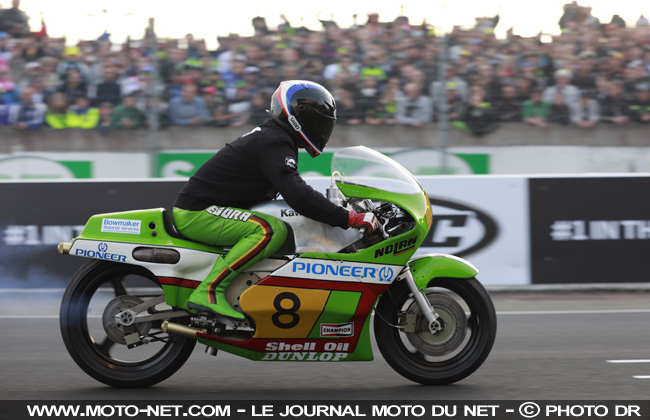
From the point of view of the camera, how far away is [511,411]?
4711 millimetres

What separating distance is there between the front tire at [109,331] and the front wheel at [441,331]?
3.86 ft

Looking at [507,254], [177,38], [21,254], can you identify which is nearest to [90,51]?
[177,38]

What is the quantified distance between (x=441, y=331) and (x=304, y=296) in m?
0.84

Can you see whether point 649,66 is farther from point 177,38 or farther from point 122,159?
point 122,159

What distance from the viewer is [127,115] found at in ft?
35.6

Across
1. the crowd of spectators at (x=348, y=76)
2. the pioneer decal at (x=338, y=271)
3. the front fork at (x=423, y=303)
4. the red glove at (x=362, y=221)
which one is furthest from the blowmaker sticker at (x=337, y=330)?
the crowd of spectators at (x=348, y=76)

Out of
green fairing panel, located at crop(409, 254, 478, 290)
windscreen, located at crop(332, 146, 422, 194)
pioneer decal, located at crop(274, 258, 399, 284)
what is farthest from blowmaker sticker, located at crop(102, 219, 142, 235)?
green fairing panel, located at crop(409, 254, 478, 290)

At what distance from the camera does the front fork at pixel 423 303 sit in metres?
5.20

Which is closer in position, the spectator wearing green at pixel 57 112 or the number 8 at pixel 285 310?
the number 8 at pixel 285 310

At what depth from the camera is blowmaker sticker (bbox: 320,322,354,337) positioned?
5156 mm

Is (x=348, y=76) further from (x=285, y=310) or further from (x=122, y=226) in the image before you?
(x=285, y=310)

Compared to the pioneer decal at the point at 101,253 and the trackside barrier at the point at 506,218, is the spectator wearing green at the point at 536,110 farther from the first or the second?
the pioneer decal at the point at 101,253

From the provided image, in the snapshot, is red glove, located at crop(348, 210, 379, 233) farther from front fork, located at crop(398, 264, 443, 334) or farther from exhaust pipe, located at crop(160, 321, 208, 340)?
exhaust pipe, located at crop(160, 321, 208, 340)

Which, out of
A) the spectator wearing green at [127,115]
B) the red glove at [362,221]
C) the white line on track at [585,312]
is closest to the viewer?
the red glove at [362,221]
